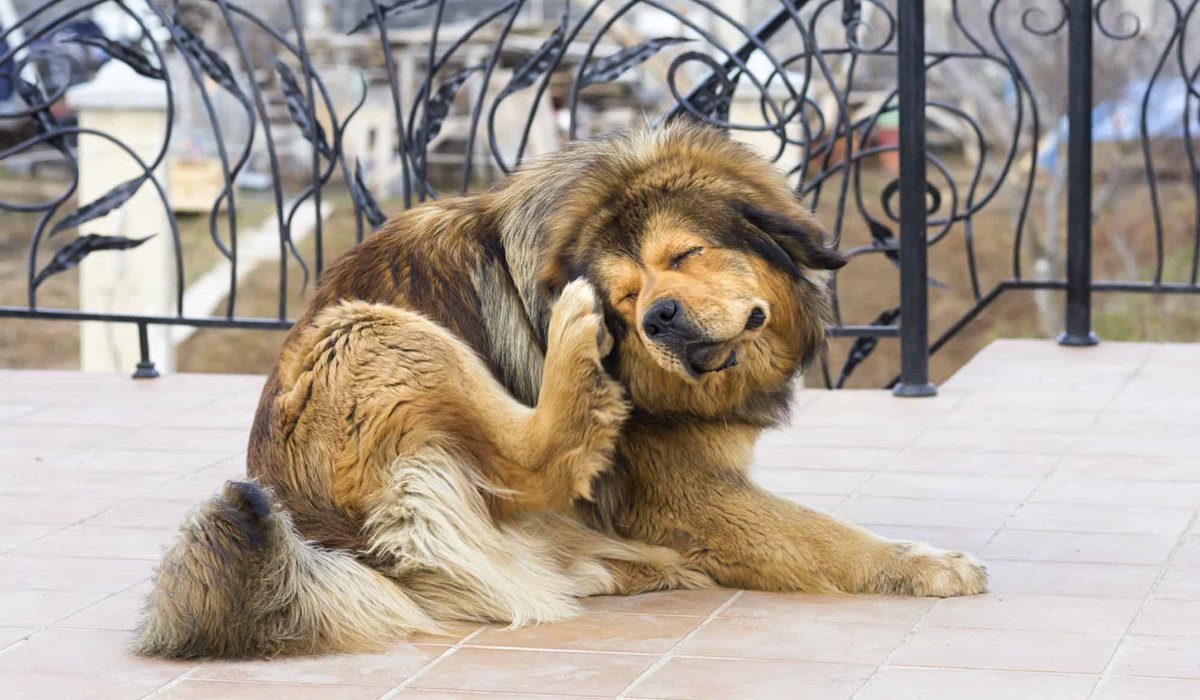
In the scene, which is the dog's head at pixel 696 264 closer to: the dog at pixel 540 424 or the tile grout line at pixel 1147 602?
the dog at pixel 540 424

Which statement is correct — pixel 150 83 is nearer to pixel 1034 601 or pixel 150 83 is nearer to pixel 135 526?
pixel 135 526

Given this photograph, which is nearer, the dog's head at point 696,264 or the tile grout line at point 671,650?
the tile grout line at point 671,650

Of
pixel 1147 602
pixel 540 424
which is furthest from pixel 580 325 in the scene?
pixel 1147 602

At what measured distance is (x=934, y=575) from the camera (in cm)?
329

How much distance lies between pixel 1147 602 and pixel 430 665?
1.49 meters

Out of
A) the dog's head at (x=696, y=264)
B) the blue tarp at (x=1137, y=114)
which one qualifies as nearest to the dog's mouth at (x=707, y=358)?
the dog's head at (x=696, y=264)

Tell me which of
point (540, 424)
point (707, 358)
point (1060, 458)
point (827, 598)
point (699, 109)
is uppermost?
point (699, 109)

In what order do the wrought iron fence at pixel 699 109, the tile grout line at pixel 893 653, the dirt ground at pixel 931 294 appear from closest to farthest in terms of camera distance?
the tile grout line at pixel 893 653
the wrought iron fence at pixel 699 109
the dirt ground at pixel 931 294

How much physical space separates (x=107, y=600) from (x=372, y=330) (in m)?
Answer: 0.86

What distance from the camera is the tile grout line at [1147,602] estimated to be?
2744 mm

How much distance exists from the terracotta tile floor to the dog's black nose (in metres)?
0.63

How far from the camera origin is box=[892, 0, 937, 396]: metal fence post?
5.41m

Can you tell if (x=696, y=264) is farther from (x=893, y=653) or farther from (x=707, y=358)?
(x=893, y=653)

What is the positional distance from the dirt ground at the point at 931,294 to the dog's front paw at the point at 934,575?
37.7ft
